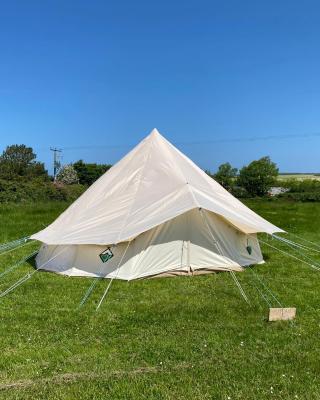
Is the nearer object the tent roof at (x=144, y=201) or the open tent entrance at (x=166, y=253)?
the tent roof at (x=144, y=201)

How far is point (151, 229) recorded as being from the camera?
25.2 ft

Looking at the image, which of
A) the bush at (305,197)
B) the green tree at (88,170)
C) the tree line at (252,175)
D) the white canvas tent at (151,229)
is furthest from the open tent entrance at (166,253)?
the green tree at (88,170)

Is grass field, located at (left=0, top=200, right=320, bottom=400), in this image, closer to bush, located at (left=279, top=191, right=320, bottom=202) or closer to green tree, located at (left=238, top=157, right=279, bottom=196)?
bush, located at (left=279, top=191, right=320, bottom=202)

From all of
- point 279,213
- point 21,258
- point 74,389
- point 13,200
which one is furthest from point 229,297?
point 13,200

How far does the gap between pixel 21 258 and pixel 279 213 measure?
11.9 metres

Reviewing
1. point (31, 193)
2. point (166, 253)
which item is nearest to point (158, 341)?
point (166, 253)

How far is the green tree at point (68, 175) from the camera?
64.2 metres

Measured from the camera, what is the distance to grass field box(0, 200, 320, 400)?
12.9 feet

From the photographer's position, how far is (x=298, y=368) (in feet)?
14.1

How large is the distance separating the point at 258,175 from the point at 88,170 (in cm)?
3278

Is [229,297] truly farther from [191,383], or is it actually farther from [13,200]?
[13,200]

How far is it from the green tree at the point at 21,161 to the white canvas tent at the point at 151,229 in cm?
5926

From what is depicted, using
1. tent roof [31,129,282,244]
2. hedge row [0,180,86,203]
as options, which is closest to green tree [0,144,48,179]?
hedge row [0,180,86,203]

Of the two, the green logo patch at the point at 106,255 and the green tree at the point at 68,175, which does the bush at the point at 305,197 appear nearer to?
the green logo patch at the point at 106,255
